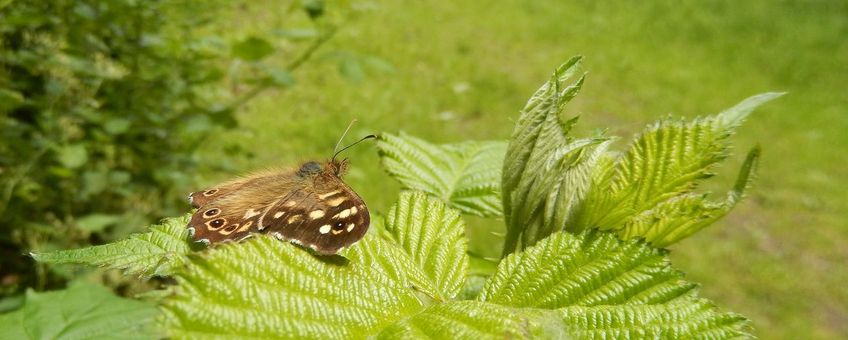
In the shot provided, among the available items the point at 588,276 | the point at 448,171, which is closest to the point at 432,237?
the point at 588,276

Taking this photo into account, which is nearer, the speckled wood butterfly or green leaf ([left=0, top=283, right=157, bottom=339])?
the speckled wood butterfly

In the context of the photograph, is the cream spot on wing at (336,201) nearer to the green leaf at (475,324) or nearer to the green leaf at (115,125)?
the green leaf at (475,324)

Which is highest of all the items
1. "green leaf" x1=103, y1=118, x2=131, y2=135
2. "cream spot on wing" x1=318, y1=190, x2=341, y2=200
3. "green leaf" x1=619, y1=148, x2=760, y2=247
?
"green leaf" x1=103, y1=118, x2=131, y2=135

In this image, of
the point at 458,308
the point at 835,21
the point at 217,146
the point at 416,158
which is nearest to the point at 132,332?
the point at 416,158

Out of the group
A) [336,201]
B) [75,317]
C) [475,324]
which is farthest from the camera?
[75,317]

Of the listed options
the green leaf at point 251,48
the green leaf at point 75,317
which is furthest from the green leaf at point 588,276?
the green leaf at point 251,48

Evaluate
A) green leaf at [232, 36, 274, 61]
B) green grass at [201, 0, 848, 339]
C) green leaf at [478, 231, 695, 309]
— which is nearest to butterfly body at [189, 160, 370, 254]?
green leaf at [478, 231, 695, 309]

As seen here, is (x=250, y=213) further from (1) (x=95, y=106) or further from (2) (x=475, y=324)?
(1) (x=95, y=106)

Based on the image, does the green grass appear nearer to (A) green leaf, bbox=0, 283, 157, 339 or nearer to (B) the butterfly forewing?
(A) green leaf, bbox=0, 283, 157, 339
